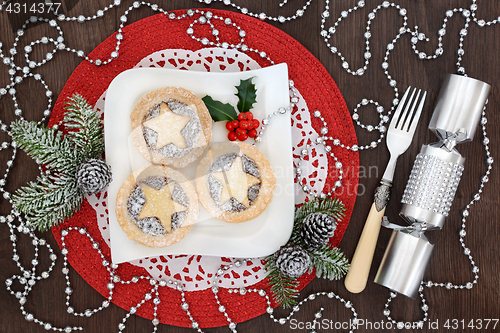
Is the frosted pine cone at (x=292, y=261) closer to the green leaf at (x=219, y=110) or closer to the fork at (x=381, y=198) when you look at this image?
the fork at (x=381, y=198)

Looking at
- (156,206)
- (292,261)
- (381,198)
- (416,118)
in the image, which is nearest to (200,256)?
(156,206)

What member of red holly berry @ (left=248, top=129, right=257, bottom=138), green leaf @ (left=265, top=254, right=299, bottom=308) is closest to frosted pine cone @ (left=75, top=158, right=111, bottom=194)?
red holly berry @ (left=248, top=129, right=257, bottom=138)

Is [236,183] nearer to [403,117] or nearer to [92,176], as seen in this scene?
[92,176]

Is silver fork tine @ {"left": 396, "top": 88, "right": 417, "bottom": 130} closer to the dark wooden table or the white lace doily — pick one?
the dark wooden table

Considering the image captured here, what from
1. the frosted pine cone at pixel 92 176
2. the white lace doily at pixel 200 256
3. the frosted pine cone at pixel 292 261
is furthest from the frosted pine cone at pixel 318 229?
the frosted pine cone at pixel 92 176

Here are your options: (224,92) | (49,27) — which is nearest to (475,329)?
(224,92)

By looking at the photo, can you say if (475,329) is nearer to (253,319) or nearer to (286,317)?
(286,317)

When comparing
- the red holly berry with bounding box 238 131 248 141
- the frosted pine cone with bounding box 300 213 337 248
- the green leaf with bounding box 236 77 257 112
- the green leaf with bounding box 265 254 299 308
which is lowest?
the green leaf with bounding box 265 254 299 308
